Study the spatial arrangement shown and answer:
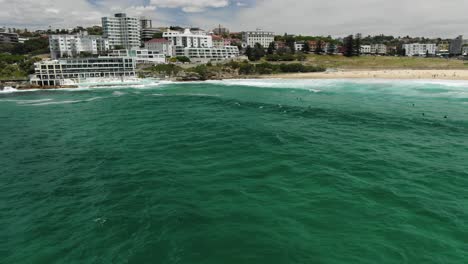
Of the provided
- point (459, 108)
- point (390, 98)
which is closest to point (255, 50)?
point (390, 98)

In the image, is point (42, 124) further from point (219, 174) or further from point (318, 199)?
point (318, 199)

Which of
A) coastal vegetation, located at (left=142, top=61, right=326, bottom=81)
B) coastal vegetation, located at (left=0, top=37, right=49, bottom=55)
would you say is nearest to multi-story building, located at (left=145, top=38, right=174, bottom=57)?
coastal vegetation, located at (left=142, top=61, right=326, bottom=81)

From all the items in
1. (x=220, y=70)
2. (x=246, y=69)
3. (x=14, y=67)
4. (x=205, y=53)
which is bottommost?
(x=220, y=70)

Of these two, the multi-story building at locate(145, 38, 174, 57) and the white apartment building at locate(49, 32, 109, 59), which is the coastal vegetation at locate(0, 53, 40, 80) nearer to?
the white apartment building at locate(49, 32, 109, 59)

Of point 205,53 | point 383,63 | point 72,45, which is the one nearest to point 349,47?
point 383,63

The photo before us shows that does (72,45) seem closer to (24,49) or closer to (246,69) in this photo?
(24,49)
